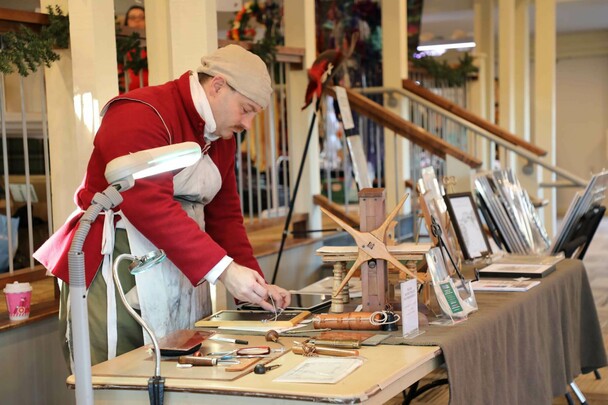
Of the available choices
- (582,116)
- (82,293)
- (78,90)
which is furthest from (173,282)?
(582,116)

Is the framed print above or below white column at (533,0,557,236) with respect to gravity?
below

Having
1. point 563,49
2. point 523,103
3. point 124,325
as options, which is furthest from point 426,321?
point 563,49

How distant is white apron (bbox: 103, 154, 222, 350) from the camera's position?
2539 mm

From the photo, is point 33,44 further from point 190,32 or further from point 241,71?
point 241,71

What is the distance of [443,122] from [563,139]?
26.1ft

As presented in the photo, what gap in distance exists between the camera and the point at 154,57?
4.11 metres

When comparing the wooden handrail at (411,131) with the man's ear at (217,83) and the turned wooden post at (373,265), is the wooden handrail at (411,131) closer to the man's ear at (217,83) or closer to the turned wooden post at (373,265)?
the turned wooden post at (373,265)

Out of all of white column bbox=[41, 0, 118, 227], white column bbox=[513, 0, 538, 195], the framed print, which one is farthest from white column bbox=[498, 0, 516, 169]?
white column bbox=[41, 0, 118, 227]

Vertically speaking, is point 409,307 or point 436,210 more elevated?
point 436,210

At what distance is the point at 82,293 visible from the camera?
188 cm

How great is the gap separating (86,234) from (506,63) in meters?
7.91

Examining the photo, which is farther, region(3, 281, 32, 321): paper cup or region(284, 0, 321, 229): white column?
region(284, 0, 321, 229): white column

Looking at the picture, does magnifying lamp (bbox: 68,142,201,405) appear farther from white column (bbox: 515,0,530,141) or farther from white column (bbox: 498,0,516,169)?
white column (bbox: 515,0,530,141)

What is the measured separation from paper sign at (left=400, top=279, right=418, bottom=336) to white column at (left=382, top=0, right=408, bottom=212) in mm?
4071
